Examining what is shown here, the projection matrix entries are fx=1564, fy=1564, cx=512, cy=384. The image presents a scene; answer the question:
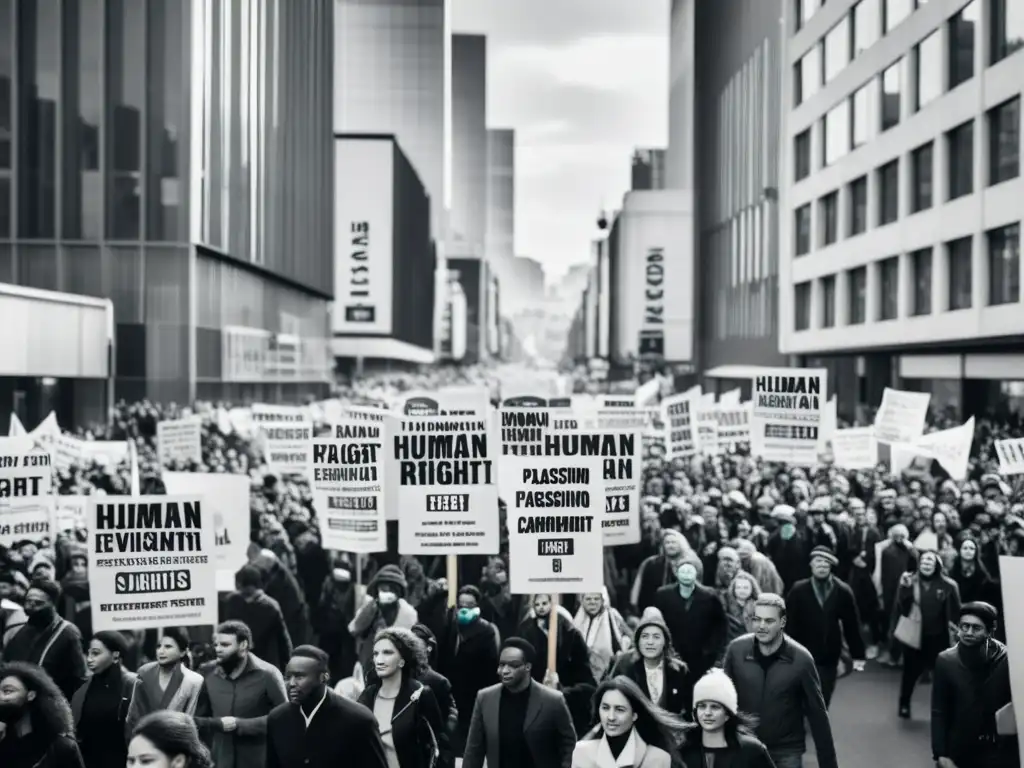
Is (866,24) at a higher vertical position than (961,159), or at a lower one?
higher

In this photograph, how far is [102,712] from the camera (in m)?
8.24

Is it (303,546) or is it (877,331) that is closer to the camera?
(303,546)

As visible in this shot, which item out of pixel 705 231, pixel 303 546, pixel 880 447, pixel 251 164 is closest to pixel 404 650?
pixel 303 546

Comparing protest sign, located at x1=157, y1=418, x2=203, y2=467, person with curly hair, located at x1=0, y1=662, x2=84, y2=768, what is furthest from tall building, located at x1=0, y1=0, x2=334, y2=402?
person with curly hair, located at x1=0, y1=662, x2=84, y2=768

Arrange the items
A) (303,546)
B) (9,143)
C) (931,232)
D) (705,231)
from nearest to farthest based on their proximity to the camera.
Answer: (303,546) → (931,232) → (9,143) → (705,231)

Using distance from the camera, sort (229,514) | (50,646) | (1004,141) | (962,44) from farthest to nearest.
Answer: (962,44)
(1004,141)
(229,514)
(50,646)

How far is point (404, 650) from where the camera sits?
7.66 meters

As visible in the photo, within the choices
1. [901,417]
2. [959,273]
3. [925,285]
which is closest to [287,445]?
[901,417]

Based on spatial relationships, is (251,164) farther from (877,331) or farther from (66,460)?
(66,460)

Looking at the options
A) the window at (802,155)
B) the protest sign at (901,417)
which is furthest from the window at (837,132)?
the protest sign at (901,417)

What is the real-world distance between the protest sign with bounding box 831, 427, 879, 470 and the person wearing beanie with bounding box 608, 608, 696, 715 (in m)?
13.6

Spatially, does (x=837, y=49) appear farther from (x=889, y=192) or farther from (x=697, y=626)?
(x=697, y=626)

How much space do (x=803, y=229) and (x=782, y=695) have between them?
46.5m

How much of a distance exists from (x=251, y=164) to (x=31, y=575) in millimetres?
52805
